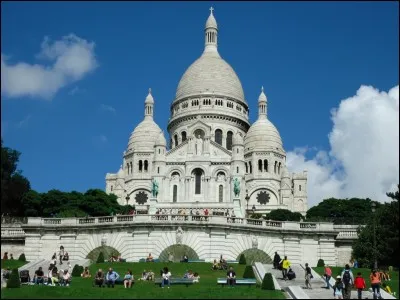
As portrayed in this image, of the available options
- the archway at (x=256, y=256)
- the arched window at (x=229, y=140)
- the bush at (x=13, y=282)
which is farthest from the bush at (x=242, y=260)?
the arched window at (x=229, y=140)

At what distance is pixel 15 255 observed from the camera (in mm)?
56562

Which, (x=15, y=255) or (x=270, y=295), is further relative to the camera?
(x=15, y=255)

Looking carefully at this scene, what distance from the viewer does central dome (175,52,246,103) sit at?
125 metres

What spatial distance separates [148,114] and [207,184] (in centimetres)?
2677

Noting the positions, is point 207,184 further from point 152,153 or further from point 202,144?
point 152,153

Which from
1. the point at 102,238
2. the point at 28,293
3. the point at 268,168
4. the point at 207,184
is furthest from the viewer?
the point at 268,168

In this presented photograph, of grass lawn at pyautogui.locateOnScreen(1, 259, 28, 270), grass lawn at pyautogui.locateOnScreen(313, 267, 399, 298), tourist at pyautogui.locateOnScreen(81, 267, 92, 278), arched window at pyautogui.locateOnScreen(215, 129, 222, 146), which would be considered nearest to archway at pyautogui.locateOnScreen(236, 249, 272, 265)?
grass lawn at pyautogui.locateOnScreen(313, 267, 399, 298)

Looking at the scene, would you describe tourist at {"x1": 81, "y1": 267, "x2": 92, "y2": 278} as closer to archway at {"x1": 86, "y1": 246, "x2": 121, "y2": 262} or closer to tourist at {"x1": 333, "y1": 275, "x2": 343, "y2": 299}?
A: archway at {"x1": 86, "y1": 246, "x2": 121, "y2": 262}

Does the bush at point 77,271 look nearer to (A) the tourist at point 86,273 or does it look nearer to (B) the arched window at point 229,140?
(A) the tourist at point 86,273

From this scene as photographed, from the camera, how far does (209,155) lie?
108 m

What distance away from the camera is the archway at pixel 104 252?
53.2 m

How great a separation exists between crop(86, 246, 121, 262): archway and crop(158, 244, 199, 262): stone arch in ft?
11.0

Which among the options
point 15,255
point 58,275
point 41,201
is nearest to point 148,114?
point 41,201

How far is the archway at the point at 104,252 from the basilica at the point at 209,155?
42260mm
